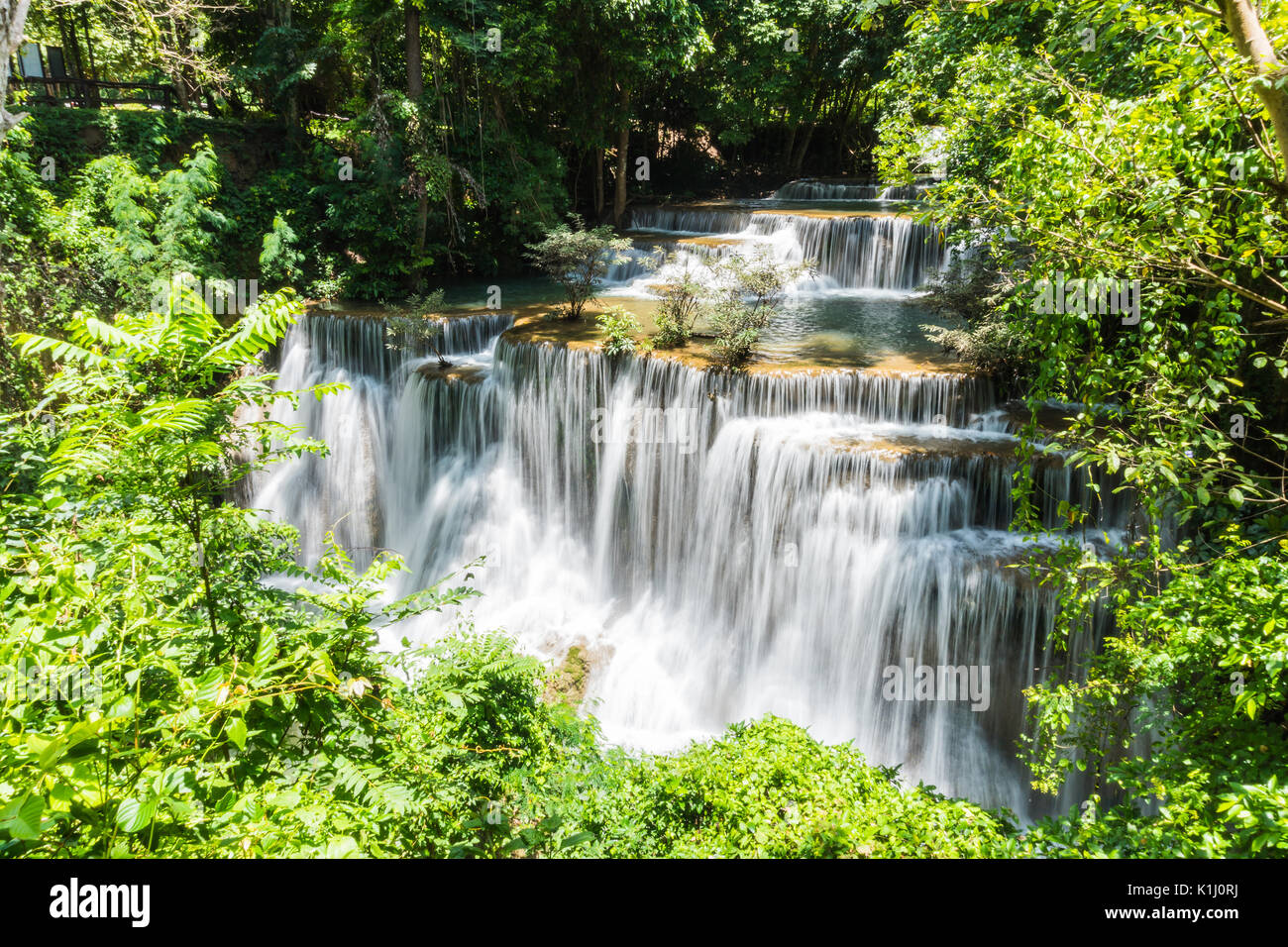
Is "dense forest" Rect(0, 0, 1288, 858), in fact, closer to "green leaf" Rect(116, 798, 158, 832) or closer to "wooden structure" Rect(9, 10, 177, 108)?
"green leaf" Rect(116, 798, 158, 832)

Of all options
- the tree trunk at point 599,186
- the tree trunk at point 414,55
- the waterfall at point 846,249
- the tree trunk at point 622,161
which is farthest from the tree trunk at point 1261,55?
the tree trunk at point 599,186

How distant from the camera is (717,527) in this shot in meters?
9.68

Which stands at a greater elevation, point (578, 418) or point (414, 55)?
point (414, 55)

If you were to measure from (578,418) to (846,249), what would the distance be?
8261 millimetres

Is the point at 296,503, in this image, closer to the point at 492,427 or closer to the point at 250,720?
the point at 492,427

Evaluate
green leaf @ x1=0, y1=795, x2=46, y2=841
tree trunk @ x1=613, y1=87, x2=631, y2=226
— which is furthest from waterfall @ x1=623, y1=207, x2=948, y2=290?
green leaf @ x1=0, y1=795, x2=46, y2=841

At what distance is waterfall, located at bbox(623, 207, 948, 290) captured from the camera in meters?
14.9

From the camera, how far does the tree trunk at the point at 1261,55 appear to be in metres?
2.82

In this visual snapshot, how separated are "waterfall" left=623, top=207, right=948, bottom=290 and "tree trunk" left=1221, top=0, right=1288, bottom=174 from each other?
1144 cm

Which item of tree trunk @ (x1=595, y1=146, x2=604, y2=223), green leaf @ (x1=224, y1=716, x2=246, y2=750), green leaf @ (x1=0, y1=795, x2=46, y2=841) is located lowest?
green leaf @ (x1=224, y1=716, x2=246, y2=750)

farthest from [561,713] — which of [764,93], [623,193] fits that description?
[764,93]

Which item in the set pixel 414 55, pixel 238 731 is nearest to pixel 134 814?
pixel 238 731

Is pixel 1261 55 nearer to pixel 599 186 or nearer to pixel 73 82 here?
pixel 599 186
